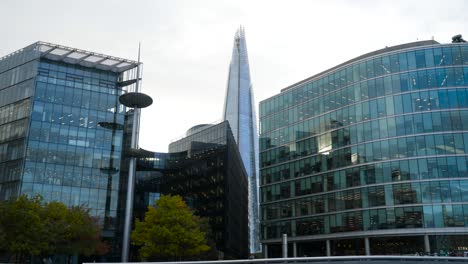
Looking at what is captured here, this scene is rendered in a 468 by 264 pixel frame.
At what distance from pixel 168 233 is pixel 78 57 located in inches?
1801

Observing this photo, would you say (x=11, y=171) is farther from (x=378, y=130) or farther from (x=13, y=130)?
(x=378, y=130)

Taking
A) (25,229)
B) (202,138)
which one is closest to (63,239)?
(25,229)

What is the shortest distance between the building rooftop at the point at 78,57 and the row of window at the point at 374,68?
102 ft

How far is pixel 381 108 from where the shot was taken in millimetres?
75188

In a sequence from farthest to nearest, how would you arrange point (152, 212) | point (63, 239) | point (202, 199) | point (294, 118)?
point (202, 199) → point (294, 118) → point (152, 212) → point (63, 239)

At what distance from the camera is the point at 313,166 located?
83938mm

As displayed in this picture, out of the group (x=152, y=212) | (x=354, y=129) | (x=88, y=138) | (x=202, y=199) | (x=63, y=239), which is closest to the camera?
(x=63, y=239)

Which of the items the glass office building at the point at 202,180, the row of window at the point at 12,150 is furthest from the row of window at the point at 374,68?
the row of window at the point at 12,150

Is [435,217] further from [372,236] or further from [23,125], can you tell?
[23,125]

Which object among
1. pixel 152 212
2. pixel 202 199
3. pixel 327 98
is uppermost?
pixel 327 98

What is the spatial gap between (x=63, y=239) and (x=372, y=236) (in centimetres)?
4345

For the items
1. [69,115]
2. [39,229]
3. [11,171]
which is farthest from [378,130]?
[11,171]

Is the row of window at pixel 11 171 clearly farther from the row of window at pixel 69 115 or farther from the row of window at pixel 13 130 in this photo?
the row of window at pixel 69 115

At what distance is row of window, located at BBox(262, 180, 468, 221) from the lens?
68312mm
